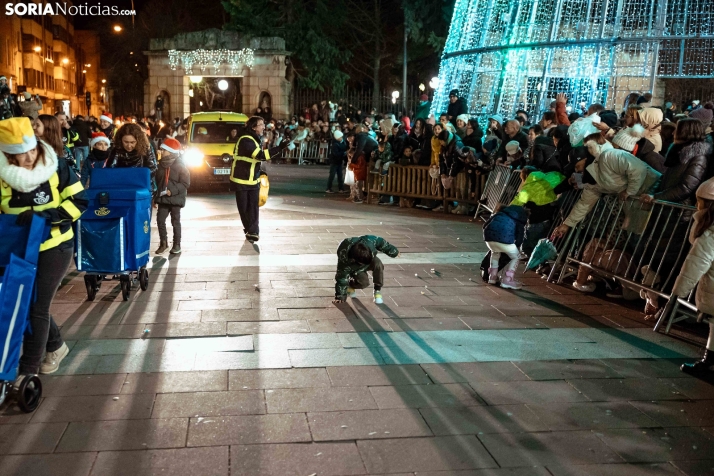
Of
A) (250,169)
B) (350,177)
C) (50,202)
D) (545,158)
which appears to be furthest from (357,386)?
(350,177)

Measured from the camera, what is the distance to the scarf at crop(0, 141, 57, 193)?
15.3 ft

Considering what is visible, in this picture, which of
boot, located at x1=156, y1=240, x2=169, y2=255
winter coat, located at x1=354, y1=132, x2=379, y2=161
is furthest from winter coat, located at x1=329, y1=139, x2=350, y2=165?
boot, located at x1=156, y1=240, x2=169, y2=255

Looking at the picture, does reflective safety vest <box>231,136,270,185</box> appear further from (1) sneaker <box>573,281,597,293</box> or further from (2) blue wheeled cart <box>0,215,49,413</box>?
(2) blue wheeled cart <box>0,215,49,413</box>

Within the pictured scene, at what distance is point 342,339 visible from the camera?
6.03 meters

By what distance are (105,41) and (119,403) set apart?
168 feet

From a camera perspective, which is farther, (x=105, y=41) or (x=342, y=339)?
(x=105, y=41)

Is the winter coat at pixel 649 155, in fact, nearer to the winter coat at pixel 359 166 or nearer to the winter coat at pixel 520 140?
the winter coat at pixel 520 140

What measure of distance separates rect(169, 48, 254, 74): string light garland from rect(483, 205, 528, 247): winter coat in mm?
25192

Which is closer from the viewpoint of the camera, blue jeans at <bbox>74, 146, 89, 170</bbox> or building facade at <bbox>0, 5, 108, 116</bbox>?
blue jeans at <bbox>74, 146, 89, 170</bbox>

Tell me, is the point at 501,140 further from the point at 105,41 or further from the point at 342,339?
the point at 105,41

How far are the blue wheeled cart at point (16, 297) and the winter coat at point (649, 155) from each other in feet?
20.7

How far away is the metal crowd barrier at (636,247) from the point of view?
6.75 metres

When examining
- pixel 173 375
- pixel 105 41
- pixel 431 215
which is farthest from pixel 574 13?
pixel 105 41

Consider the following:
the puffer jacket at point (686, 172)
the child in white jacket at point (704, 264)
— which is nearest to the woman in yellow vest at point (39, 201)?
the child in white jacket at point (704, 264)
